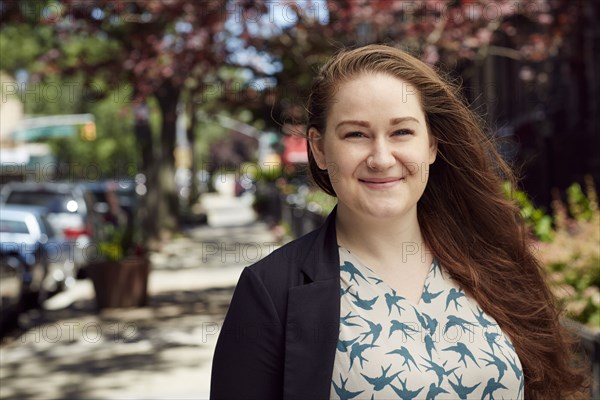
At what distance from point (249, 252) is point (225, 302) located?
7.54 metres

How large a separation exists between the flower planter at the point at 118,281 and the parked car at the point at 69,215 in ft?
7.14

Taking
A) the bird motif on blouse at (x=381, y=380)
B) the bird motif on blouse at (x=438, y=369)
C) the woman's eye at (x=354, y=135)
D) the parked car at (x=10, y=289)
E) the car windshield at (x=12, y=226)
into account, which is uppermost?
the car windshield at (x=12, y=226)

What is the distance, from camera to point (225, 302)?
44.8ft

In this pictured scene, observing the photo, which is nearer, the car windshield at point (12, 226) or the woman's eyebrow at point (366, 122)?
the woman's eyebrow at point (366, 122)

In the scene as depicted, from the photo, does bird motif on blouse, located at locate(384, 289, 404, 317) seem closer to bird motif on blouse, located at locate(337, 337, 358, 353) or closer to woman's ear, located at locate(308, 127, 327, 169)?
bird motif on blouse, located at locate(337, 337, 358, 353)

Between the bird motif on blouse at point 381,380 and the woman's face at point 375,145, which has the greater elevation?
the woman's face at point 375,145

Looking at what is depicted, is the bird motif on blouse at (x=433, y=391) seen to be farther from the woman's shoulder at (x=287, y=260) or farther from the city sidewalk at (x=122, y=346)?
the city sidewalk at (x=122, y=346)

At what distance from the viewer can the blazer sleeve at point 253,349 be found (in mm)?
2303

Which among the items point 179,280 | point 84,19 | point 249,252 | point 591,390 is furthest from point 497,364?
point 249,252

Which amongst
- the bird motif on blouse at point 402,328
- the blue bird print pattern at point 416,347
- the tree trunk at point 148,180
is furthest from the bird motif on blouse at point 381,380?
the tree trunk at point 148,180

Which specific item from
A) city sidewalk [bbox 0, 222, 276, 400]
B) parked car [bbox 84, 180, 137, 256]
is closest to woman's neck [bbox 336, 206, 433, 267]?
city sidewalk [bbox 0, 222, 276, 400]

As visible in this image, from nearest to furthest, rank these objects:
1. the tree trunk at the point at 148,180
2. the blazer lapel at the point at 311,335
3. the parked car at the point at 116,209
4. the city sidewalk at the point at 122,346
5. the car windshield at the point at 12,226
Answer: the blazer lapel at the point at 311,335 < the city sidewalk at the point at 122,346 < the parked car at the point at 116,209 < the car windshield at the point at 12,226 < the tree trunk at the point at 148,180

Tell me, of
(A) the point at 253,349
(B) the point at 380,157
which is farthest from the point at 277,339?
(B) the point at 380,157

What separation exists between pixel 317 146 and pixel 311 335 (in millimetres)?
549
